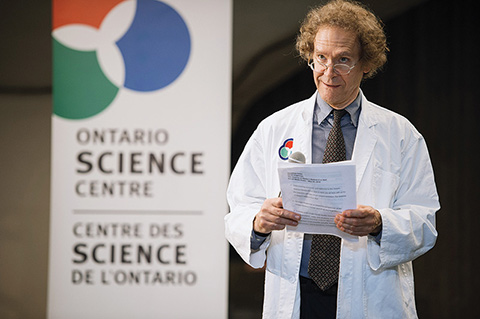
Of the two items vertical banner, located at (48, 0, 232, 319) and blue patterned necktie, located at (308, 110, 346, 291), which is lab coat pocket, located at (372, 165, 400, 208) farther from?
vertical banner, located at (48, 0, 232, 319)

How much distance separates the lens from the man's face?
1.89 metres

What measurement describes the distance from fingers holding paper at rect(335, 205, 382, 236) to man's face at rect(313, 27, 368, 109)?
1.54ft

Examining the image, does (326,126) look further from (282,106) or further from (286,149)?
(282,106)

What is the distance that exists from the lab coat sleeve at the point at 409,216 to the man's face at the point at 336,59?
318 millimetres

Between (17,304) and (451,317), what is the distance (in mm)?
2906

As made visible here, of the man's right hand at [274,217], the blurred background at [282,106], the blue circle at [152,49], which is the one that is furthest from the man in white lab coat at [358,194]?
the blue circle at [152,49]

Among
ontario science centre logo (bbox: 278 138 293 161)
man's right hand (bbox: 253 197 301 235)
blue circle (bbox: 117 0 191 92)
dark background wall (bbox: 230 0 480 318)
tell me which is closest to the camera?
man's right hand (bbox: 253 197 301 235)

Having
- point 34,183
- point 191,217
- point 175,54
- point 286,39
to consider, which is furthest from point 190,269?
point 286,39

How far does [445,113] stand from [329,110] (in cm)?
174

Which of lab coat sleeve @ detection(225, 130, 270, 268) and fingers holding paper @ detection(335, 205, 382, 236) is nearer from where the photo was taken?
fingers holding paper @ detection(335, 205, 382, 236)

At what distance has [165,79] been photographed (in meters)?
3.47

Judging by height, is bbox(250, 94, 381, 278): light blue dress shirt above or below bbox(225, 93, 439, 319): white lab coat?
above

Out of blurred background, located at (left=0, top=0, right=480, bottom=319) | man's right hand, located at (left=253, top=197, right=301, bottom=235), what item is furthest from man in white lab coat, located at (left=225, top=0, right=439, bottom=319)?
blurred background, located at (left=0, top=0, right=480, bottom=319)

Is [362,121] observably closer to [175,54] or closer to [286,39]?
[286,39]
